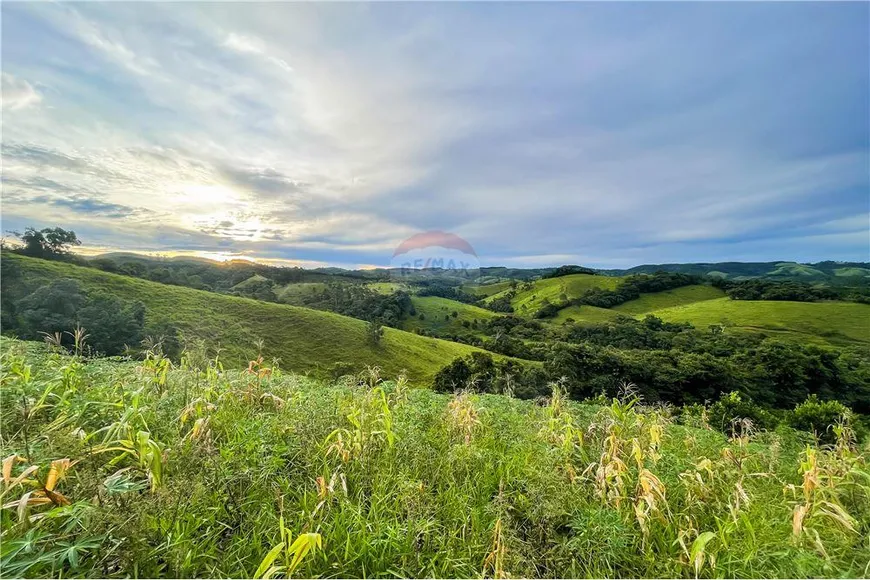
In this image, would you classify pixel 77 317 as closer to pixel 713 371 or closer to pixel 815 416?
pixel 815 416

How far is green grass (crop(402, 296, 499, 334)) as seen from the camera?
62938 millimetres

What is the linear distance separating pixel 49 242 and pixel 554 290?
89.7m

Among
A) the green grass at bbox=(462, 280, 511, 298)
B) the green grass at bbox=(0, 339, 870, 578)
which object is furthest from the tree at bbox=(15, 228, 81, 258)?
the green grass at bbox=(462, 280, 511, 298)

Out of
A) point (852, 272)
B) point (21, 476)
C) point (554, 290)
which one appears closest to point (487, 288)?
point (554, 290)

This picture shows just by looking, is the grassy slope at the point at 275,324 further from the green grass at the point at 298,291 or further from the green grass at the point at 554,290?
the green grass at the point at 554,290

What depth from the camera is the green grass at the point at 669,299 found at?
78062 mm

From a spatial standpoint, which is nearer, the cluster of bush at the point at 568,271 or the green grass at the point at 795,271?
the green grass at the point at 795,271

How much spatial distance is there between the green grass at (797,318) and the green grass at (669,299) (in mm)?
10018

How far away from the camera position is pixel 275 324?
39000 mm

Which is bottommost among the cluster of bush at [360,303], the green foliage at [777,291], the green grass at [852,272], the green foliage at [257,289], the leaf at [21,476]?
the cluster of bush at [360,303]

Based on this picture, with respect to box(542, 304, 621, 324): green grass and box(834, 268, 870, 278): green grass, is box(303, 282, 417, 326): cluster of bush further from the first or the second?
box(834, 268, 870, 278): green grass

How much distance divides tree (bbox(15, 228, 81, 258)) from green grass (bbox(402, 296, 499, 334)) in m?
42.3

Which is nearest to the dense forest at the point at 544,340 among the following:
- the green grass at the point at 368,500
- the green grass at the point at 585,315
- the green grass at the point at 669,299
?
the green grass at the point at 368,500

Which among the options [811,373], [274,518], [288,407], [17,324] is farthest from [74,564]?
[811,373]
